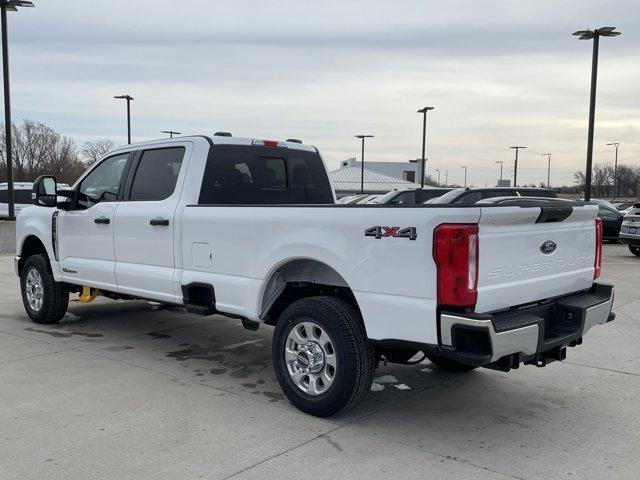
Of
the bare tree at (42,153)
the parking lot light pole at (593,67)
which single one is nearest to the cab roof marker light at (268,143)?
the parking lot light pole at (593,67)

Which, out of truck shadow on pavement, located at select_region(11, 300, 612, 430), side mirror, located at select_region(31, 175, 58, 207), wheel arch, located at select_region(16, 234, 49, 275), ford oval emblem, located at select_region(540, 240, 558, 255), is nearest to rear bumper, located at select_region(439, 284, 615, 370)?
ford oval emblem, located at select_region(540, 240, 558, 255)

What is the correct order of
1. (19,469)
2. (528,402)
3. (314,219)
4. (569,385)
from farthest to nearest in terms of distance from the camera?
1. (569,385)
2. (528,402)
3. (314,219)
4. (19,469)

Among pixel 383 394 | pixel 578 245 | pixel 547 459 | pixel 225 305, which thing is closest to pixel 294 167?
pixel 225 305

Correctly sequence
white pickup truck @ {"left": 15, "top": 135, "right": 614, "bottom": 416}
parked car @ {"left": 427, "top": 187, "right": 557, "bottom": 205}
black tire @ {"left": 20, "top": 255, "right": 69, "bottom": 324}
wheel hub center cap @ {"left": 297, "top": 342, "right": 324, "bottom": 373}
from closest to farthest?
white pickup truck @ {"left": 15, "top": 135, "right": 614, "bottom": 416} < wheel hub center cap @ {"left": 297, "top": 342, "right": 324, "bottom": 373} < black tire @ {"left": 20, "top": 255, "right": 69, "bottom": 324} < parked car @ {"left": 427, "top": 187, "right": 557, "bottom": 205}

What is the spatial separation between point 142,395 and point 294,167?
271 centimetres

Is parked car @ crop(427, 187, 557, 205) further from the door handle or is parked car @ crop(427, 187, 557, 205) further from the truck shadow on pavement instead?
the door handle

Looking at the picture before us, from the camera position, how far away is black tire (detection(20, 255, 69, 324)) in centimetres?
715

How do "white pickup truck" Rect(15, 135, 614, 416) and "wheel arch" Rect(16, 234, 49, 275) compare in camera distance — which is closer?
"white pickup truck" Rect(15, 135, 614, 416)

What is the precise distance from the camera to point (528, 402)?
480 cm

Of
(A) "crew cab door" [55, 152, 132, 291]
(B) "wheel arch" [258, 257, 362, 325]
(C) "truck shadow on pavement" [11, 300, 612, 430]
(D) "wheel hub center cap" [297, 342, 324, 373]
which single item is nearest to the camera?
(D) "wheel hub center cap" [297, 342, 324, 373]

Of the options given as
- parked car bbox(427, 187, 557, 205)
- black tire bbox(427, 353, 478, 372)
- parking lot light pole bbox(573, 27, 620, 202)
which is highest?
parking lot light pole bbox(573, 27, 620, 202)

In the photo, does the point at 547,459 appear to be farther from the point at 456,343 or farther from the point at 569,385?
the point at 569,385

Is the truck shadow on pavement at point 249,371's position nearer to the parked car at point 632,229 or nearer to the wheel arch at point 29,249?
the wheel arch at point 29,249

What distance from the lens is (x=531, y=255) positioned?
4035 millimetres
